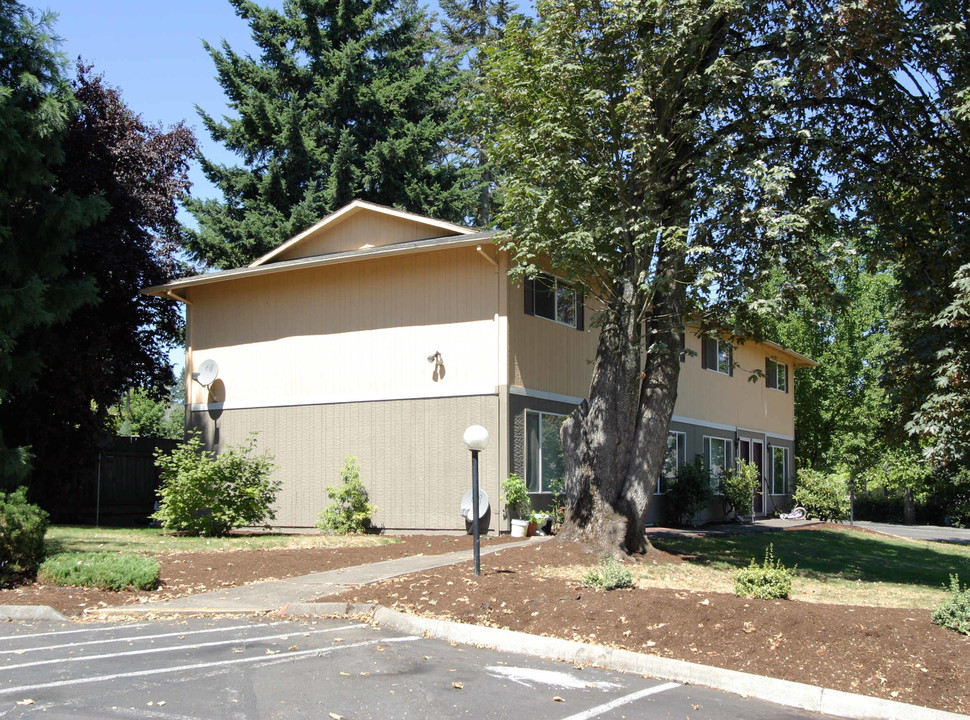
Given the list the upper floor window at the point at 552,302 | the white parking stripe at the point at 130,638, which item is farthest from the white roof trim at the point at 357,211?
the white parking stripe at the point at 130,638

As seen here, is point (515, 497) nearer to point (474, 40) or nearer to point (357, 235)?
point (357, 235)

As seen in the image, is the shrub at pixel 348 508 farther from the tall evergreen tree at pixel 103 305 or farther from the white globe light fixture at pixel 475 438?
the white globe light fixture at pixel 475 438

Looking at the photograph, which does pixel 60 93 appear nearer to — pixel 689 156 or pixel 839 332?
pixel 689 156

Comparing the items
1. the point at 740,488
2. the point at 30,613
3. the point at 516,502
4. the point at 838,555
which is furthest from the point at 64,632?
the point at 740,488

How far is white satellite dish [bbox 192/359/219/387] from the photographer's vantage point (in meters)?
21.0

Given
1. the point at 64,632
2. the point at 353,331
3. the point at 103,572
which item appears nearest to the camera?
the point at 64,632

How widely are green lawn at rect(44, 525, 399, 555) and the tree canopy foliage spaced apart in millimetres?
4729

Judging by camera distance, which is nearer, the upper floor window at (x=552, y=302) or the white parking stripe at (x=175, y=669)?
the white parking stripe at (x=175, y=669)

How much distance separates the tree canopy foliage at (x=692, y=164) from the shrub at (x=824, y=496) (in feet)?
58.4

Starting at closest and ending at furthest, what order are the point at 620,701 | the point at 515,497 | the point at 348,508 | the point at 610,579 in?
1. the point at 620,701
2. the point at 610,579
3. the point at 515,497
4. the point at 348,508

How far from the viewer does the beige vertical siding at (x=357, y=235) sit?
20.4 metres

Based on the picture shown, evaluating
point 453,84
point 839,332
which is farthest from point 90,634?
point 839,332

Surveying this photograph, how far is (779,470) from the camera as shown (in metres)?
32.7

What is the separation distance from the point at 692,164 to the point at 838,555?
9.18m
